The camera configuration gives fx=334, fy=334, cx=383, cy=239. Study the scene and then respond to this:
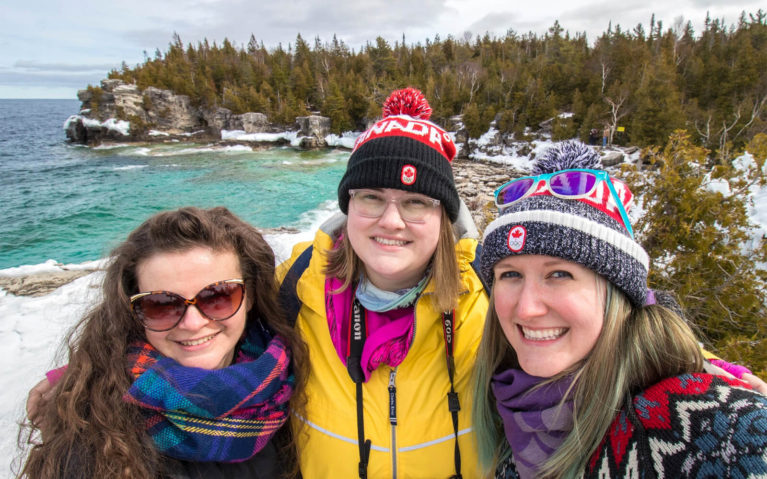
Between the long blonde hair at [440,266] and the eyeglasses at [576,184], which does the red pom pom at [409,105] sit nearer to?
the long blonde hair at [440,266]

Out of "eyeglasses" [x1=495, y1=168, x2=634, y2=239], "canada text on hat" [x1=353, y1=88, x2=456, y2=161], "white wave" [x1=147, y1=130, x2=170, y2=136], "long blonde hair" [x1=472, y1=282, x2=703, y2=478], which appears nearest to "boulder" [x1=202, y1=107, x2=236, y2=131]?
"white wave" [x1=147, y1=130, x2=170, y2=136]

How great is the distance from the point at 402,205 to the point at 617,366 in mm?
1155

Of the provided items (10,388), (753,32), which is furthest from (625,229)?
(753,32)

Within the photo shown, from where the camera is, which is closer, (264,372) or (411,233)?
(264,372)

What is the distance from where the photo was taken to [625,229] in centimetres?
128

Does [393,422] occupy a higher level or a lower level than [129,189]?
higher

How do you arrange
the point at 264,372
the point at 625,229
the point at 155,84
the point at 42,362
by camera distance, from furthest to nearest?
the point at 155,84, the point at 42,362, the point at 264,372, the point at 625,229

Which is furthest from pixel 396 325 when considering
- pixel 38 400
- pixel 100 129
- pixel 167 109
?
pixel 167 109

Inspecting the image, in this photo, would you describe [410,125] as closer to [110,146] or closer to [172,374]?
[172,374]

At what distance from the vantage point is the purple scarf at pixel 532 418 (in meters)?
1.26

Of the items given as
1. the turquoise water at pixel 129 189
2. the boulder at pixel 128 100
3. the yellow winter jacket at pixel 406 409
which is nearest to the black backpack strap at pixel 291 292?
the yellow winter jacket at pixel 406 409

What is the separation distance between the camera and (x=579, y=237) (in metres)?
1.18

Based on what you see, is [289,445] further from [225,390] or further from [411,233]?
[411,233]

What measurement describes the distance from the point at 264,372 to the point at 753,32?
58617 mm
